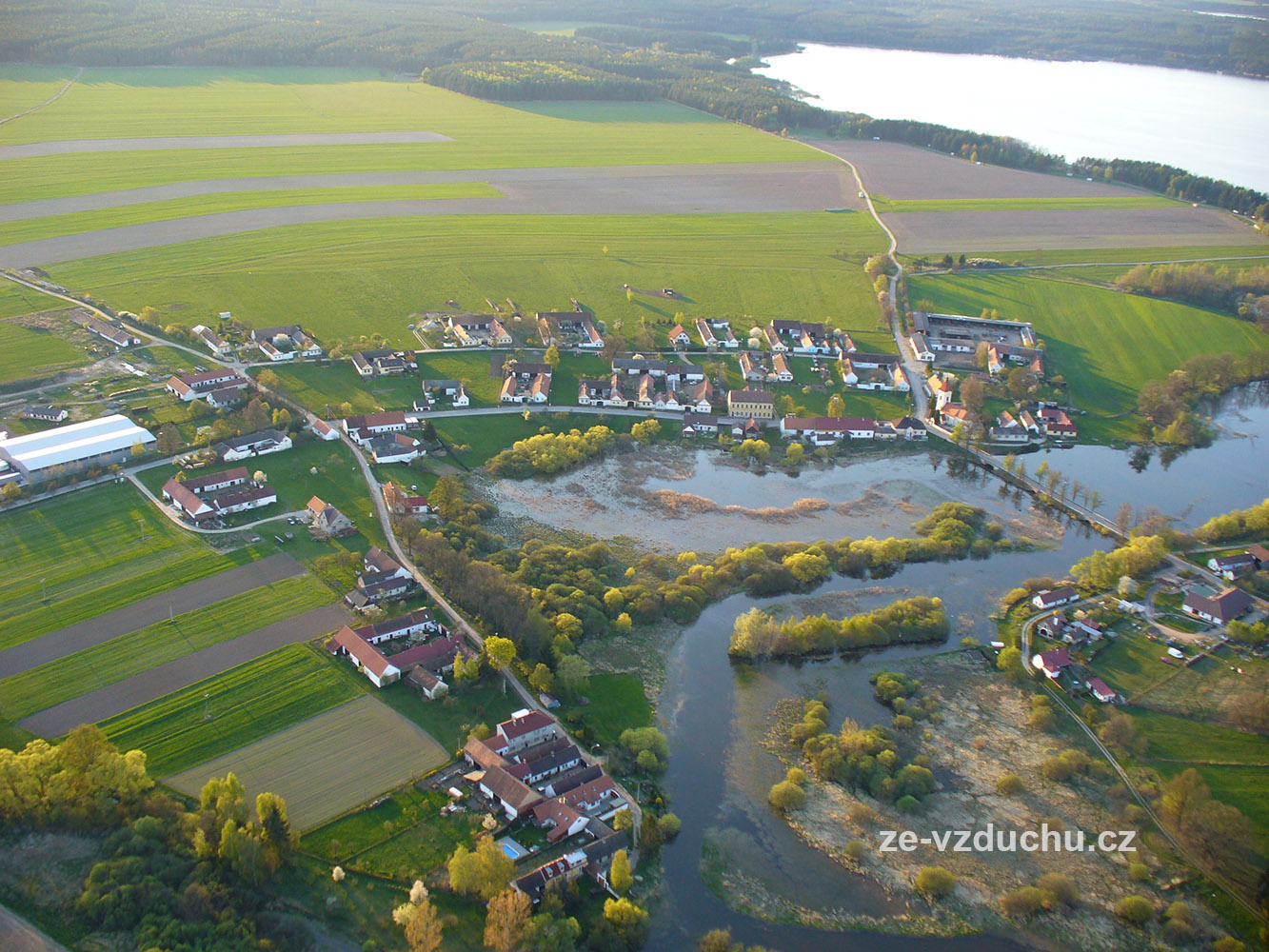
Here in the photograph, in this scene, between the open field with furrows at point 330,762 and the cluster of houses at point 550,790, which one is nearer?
the cluster of houses at point 550,790

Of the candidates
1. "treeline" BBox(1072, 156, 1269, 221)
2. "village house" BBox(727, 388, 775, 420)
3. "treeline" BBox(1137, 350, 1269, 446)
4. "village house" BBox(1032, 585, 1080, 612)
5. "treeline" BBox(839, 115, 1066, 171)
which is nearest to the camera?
"village house" BBox(1032, 585, 1080, 612)

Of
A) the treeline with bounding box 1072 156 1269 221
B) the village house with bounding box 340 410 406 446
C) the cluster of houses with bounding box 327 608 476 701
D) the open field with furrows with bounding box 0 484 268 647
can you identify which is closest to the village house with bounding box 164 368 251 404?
the village house with bounding box 340 410 406 446

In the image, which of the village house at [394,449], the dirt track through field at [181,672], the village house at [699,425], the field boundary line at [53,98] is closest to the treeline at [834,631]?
the dirt track through field at [181,672]

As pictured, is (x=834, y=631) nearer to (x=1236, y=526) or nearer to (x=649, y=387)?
(x=1236, y=526)

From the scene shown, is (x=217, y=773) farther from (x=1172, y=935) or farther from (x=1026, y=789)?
(x=1172, y=935)

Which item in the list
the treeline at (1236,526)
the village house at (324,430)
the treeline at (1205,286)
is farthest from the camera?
the treeline at (1205,286)

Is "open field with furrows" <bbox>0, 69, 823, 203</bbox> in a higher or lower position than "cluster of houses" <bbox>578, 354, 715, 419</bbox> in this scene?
higher

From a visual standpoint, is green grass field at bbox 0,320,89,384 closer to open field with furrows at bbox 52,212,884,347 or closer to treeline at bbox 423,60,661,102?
open field with furrows at bbox 52,212,884,347

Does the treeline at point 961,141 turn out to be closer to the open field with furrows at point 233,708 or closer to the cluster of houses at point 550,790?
the cluster of houses at point 550,790
